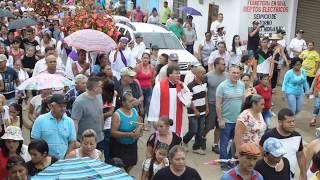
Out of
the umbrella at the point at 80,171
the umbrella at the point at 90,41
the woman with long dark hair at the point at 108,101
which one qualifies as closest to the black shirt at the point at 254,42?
the umbrella at the point at 90,41

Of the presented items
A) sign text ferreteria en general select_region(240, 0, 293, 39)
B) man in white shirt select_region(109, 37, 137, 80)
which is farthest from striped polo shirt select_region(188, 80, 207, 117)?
sign text ferreteria en general select_region(240, 0, 293, 39)

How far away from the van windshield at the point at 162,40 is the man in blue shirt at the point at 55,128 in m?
10.4

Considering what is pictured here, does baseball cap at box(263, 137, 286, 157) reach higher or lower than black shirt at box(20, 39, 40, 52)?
lower

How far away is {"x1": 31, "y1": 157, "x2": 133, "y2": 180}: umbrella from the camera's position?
4785 millimetres

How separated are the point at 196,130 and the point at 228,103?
→ 121 cm

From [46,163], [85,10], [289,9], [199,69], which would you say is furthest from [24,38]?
[289,9]

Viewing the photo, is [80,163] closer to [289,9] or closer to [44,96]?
[44,96]

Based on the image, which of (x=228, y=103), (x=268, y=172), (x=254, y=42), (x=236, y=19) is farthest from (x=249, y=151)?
(x=236, y=19)

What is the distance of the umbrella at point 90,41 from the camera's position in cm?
1100

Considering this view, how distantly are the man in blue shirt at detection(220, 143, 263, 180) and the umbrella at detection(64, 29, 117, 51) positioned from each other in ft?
18.8

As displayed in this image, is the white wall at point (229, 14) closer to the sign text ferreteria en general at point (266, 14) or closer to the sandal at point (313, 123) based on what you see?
the sign text ferreteria en general at point (266, 14)

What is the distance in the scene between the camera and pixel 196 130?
10.5 metres

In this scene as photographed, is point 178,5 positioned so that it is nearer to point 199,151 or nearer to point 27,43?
point 27,43

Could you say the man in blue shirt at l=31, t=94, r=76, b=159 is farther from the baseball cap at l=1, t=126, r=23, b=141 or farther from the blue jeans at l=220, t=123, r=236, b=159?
the blue jeans at l=220, t=123, r=236, b=159
